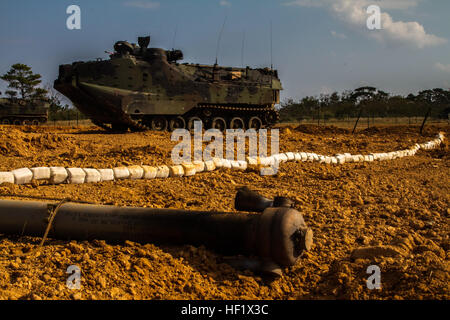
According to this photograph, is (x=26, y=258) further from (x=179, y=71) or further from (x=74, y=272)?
(x=179, y=71)

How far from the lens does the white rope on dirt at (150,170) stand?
18.4ft

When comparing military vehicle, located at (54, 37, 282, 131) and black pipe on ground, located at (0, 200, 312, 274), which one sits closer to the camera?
black pipe on ground, located at (0, 200, 312, 274)

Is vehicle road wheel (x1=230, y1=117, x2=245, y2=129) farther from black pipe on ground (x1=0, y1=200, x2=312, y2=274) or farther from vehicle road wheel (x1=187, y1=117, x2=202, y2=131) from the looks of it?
black pipe on ground (x1=0, y1=200, x2=312, y2=274)

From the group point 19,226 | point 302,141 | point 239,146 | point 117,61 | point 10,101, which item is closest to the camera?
point 19,226

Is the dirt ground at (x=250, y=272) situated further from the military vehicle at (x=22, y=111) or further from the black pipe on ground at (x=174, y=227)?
the military vehicle at (x=22, y=111)

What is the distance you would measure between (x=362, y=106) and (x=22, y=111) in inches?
1003

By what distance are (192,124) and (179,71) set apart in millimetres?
1916

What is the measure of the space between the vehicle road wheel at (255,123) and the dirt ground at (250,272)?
9.76 m

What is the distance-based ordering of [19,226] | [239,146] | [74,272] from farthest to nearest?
[239,146]
[19,226]
[74,272]

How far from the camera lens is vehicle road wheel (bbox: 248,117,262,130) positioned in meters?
17.7

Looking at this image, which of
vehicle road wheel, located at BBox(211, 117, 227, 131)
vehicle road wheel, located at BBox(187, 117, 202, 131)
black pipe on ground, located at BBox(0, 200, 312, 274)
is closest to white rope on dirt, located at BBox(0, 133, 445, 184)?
black pipe on ground, located at BBox(0, 200, 312, 274)

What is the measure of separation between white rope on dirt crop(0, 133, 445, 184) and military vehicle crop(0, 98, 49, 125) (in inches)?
842
